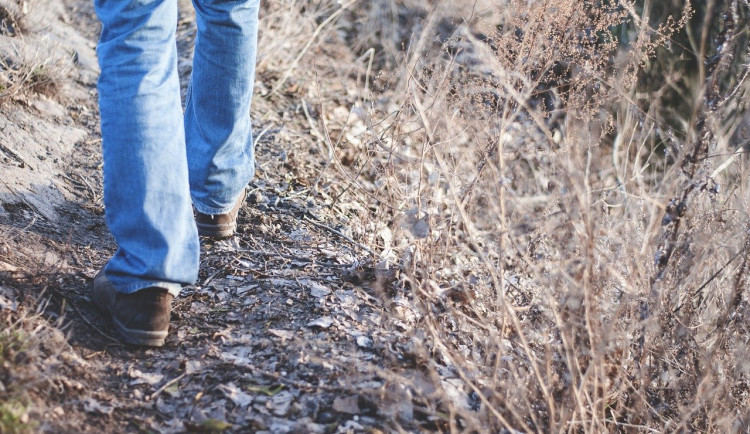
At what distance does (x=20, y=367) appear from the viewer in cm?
176

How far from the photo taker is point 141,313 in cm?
206

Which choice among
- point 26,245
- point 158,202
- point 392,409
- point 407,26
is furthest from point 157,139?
point 407,26

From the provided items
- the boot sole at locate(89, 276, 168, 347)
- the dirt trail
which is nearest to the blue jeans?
the boot sole at locate(89, 276, 168, 347)

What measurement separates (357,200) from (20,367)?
2.04 meters

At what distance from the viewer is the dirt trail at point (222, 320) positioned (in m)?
1.89

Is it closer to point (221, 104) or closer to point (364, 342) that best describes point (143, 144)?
point (221, 104)

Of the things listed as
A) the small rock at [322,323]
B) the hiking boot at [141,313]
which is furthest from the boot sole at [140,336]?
the small rock at [322,323]

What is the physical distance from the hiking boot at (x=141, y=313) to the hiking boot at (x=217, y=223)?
0.71 metres

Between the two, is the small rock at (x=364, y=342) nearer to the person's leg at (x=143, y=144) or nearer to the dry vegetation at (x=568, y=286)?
the dry vegetation at (x=568, y=286)

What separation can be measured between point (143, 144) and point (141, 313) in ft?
1.63

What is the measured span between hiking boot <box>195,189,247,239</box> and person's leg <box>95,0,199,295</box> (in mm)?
739

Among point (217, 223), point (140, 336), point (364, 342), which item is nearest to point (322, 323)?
point (364, 342)

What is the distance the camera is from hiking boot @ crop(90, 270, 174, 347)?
2.05m

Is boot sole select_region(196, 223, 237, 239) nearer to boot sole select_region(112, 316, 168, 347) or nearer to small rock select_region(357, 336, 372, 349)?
boot sole select_region(112, 316, 168, 347)
